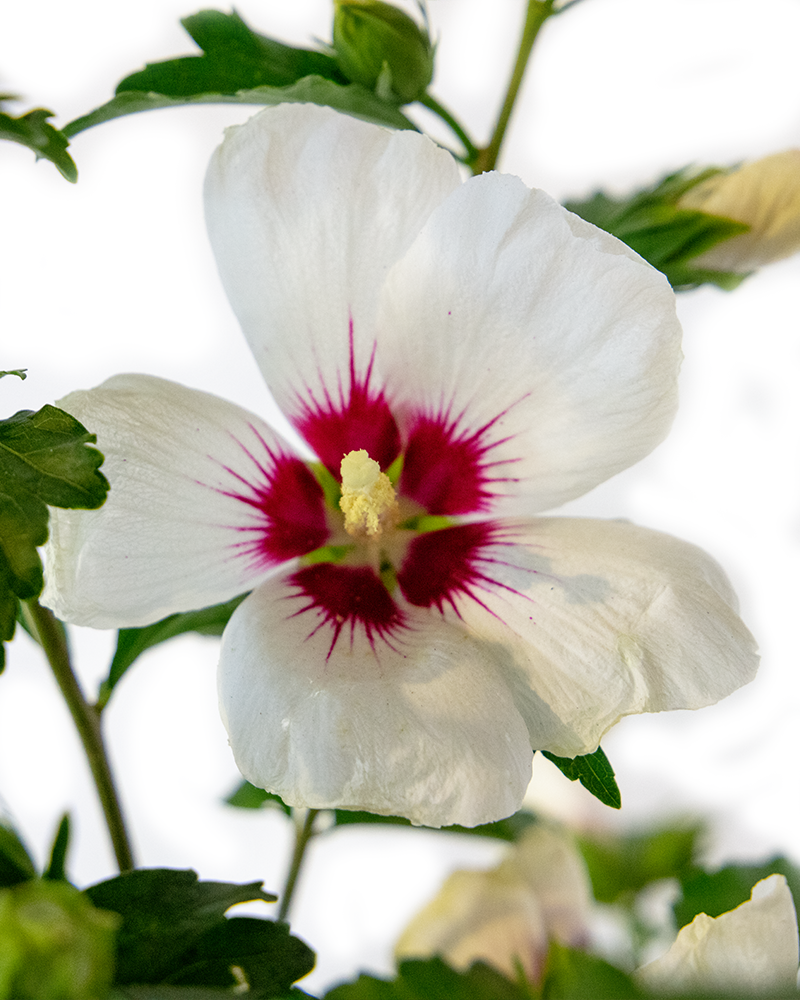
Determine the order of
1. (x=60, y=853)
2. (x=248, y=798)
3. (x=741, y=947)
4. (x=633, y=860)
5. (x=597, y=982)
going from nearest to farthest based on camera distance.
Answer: (x=597, y=982)
(x=741, y=947)
(x=60, y=853)
(x=248, y=798)
(x=633, y=860)

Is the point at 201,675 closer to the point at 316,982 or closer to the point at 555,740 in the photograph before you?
the point at 316,982

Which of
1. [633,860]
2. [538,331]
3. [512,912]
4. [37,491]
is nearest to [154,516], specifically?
[37,491]

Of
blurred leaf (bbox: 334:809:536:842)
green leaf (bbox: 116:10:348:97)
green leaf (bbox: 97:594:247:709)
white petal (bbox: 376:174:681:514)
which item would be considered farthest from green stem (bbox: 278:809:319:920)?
green leaf (bbox: 116:10:348:97)

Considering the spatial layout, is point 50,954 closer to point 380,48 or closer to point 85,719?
point 85,719

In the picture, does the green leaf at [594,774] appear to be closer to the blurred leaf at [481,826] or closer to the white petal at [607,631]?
the white petal at [607,631]

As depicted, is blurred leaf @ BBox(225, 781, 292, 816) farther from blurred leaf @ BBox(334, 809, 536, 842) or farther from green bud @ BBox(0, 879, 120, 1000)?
green bud @ BBox(0, 879, 120, 1000)
